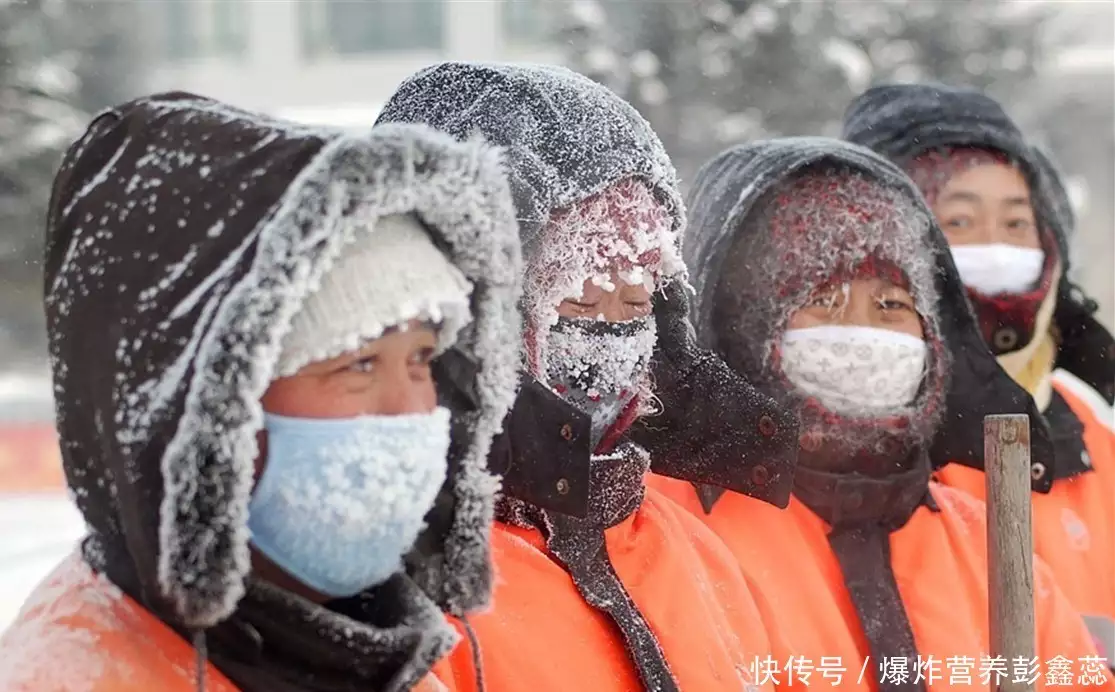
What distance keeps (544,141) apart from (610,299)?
0.25 meters

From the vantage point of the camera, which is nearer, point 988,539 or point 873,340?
point 988,539

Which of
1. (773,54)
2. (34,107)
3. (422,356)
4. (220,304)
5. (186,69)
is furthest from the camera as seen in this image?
(773,54)

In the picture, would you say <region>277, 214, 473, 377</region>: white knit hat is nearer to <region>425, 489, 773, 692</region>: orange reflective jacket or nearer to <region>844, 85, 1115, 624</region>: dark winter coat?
<region>425, 489, 773, 692</region>: orange reflective jacket

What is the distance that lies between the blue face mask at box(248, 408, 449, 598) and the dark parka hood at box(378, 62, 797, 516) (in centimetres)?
35

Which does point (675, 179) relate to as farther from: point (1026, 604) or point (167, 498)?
point (167, 498)

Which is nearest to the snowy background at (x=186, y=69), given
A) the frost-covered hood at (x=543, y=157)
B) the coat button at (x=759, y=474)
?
the frost-covered hood at (x=543, y=157)

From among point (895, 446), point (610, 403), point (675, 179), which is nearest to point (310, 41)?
point (675, 179)

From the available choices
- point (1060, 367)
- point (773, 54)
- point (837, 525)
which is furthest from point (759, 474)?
point (773, 54)

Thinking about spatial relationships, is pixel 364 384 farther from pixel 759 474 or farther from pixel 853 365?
pixel 853 365

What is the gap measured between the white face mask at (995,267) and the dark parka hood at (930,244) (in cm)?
28

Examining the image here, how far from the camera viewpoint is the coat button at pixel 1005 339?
266cm

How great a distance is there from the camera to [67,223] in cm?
120

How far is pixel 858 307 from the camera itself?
210 cm

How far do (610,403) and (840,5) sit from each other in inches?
102
